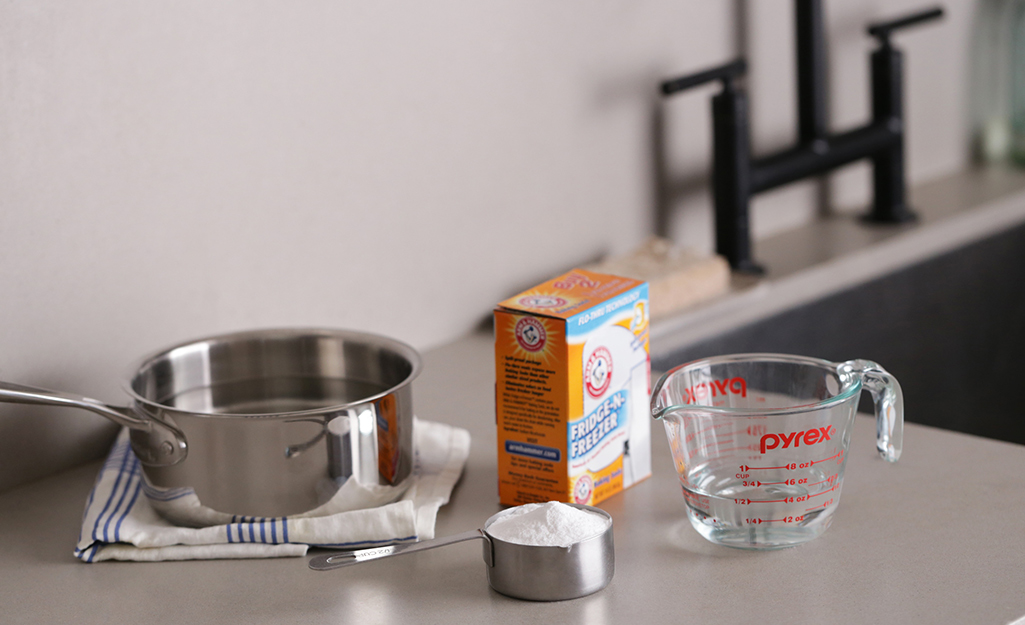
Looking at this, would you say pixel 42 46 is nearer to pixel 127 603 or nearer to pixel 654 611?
pixel 127 603

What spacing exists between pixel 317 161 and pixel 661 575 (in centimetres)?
56

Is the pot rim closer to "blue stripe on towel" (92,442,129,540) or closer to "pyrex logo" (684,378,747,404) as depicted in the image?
"blue stripe on towel" (92,442,129,540)

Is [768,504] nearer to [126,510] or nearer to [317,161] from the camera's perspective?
[126,510]

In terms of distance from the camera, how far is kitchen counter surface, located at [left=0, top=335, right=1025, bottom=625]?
26.5 inches

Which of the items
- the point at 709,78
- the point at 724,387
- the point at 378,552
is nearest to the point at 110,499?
the point at 378,552

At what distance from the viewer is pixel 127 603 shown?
71 cm

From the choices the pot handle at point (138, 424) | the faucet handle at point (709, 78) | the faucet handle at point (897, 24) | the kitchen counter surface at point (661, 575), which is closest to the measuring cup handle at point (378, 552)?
the kitchen counter surface at point (661, 575)

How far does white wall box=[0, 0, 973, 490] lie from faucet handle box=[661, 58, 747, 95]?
3.3 inches

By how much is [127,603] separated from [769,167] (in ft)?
3.16

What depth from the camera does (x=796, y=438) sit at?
0.73 metres

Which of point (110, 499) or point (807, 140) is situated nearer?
point (110, 499)

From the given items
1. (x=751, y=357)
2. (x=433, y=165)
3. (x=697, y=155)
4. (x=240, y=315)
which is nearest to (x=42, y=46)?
(x=240, y=315)

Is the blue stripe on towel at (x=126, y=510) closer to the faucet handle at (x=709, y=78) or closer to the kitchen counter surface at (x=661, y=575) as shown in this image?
the kitchen counter surface at (x=661, y=575)

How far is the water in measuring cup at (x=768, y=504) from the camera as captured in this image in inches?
A: 28.9
